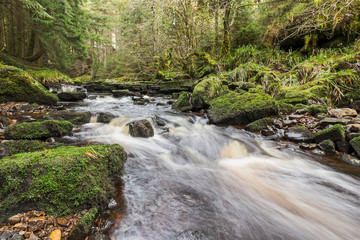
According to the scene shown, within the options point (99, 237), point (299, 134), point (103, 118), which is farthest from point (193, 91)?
point (99, 237)

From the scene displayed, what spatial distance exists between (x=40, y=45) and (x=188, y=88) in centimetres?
1188

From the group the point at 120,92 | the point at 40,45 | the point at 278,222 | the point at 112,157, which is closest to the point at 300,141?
the point at 278,222

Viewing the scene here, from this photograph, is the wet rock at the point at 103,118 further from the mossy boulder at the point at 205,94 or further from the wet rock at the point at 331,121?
the wet rock at the point at 331,121

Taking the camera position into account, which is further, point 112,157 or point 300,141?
point 300,141

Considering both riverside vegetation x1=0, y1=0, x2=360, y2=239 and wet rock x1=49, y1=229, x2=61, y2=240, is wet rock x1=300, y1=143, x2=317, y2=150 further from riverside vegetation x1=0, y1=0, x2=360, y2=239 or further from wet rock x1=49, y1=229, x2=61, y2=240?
wet rock x1=49, y1=229, x2=61, y2=240

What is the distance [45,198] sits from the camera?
1.61 meters

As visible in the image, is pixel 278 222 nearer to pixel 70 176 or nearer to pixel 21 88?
pixel 70 176

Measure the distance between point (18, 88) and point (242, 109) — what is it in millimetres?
7839

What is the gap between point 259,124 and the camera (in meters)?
5.05

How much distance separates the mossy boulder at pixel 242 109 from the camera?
17.4 feet

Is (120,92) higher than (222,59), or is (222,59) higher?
(222,59)

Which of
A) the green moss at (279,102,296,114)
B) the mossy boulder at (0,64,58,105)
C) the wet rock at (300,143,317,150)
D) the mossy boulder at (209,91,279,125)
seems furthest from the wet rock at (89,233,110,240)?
the mossy boulder at (0,64,58,105)

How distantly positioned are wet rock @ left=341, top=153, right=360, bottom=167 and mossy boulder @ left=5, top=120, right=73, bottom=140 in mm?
5791

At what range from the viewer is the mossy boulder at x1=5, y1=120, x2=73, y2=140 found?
3152 mm
